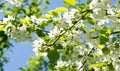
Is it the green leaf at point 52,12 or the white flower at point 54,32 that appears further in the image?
the white flower at point 54,32

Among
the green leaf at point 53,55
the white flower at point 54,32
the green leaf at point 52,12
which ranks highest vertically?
the green leaf at point 52,12

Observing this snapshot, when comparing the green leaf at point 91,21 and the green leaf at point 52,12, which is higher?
the green leaf at point 52,12

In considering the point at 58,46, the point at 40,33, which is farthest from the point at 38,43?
the point at 58,46

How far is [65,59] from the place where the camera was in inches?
138

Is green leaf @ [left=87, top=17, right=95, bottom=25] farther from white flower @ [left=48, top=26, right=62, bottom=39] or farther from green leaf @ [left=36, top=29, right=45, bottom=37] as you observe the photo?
green leaf @ [left=36, top=29, right=45, bottom=37]

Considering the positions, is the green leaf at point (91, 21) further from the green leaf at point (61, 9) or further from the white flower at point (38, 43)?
the white flower at point (38, 43)

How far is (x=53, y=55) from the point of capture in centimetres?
311

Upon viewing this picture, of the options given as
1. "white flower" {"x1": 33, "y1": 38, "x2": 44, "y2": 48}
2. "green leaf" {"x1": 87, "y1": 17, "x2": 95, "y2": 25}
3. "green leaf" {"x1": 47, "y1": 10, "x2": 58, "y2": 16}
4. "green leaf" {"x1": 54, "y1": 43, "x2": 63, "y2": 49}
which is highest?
"green leaf" {"x1": 47, "y1": 10, "x2": 58, "y2": 16}

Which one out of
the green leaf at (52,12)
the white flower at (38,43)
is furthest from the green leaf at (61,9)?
the white flower at (38,43)

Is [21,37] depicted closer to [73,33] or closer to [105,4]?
[73,33]

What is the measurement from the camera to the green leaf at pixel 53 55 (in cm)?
306

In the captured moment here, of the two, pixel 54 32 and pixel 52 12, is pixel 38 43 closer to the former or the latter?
pixel 54 32

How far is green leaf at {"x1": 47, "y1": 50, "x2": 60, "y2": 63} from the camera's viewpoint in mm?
3062

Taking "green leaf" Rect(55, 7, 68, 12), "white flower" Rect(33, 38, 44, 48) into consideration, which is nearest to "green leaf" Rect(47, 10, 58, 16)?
"green leaf" Rect(55, 7, 68, 12)
